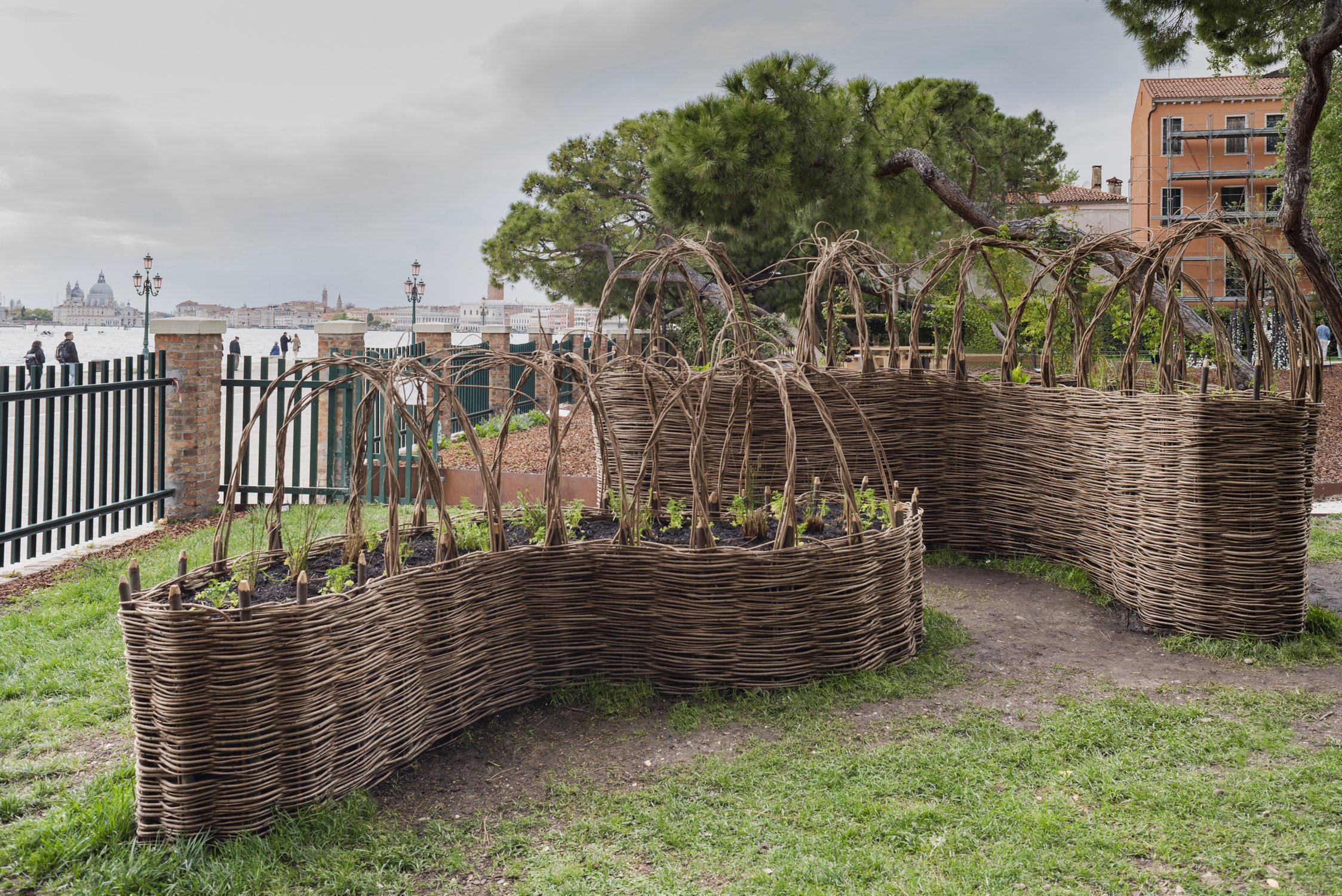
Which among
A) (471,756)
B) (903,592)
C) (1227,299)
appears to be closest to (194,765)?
(471,756)

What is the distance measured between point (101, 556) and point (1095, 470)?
6359 mm

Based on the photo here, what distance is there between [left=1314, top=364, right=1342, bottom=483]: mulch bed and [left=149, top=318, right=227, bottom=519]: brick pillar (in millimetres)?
8669

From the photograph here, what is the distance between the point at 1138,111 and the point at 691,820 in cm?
3878

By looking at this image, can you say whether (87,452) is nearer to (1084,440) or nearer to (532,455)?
(532,455)

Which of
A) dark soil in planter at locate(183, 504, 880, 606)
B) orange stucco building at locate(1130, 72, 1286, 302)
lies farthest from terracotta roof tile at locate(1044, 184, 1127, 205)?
dark soil in planter at locate(183, 504, 880, 606)

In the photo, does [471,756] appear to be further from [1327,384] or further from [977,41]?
[1327,384]

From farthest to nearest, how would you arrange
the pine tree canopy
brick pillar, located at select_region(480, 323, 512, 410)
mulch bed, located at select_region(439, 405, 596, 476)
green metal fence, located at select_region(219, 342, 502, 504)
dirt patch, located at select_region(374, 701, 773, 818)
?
brick pillar, located at select_region(480, 323, 512, 410) → mulch bed, located at select_region(439, 405, 596, 476) → the pine tree canopy → green metal fence, located at select_region(219, 342, 502, 504) → dirt patch, located at select_region(374, 701, 773, 818)

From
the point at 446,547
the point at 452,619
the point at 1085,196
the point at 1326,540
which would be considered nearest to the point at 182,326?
the point at 446,547

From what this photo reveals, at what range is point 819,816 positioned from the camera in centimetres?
303

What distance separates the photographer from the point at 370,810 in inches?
120

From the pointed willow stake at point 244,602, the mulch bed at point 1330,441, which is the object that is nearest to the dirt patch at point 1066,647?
the pointed willow stake at point 244,602

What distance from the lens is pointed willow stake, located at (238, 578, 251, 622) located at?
276cm

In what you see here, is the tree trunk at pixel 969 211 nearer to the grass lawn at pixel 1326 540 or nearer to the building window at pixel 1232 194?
the grass lawn at pixel 1326 540

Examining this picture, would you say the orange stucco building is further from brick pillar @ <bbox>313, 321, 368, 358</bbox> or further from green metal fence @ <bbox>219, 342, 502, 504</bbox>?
green metal fence @ <bbox>219, 342, 502, 504</bbox>
